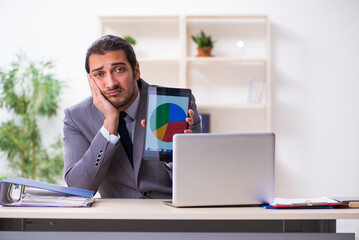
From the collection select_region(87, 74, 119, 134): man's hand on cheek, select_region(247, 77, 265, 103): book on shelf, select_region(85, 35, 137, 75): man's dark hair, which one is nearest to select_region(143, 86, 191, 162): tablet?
select_region(87, 74, 119, 134): man's hand on cheek

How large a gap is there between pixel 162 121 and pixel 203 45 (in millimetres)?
2631

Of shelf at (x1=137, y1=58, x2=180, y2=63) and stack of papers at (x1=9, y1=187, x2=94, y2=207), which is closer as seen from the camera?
stack of papers at (x1=9, y1=187, x2=94, y2=207)

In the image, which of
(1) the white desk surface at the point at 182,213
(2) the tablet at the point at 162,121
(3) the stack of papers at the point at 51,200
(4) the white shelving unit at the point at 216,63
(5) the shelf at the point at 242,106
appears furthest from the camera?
(4) the white shelving unit at the point at 216,63

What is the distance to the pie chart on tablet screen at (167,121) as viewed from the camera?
1.80 metres

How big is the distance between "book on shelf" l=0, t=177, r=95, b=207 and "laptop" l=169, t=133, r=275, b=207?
0.36 metres

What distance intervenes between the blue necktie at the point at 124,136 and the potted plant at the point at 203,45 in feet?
7.74

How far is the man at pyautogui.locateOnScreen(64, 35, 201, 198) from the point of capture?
2012 mm

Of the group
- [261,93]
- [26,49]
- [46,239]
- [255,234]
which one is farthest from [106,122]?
[26,49]

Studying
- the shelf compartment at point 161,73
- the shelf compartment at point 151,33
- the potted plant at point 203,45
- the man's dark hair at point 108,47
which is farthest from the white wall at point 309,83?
the man's dark hair at point 108,47

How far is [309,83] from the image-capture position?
4523mm

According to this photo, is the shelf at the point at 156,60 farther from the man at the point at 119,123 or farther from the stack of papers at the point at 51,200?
the stack of papers at the point at 51,200

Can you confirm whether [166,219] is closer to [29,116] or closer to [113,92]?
[113,92]

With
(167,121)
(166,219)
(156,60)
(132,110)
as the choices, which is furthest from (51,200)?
(156,60)

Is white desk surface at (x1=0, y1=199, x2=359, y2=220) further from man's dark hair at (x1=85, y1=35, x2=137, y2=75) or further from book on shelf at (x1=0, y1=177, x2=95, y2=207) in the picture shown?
man's dark hair at (x1=85, y1=35, x2=137, y2=75)
